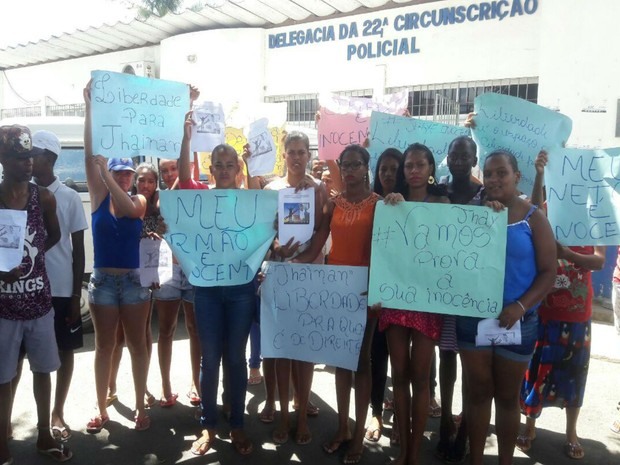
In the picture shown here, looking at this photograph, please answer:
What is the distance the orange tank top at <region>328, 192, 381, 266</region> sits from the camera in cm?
346

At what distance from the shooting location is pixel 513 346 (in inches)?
121

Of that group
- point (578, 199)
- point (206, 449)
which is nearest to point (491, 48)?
point (578, 199)

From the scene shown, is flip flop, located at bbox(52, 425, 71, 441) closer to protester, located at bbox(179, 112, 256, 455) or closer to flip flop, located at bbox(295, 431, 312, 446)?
protester, located at bbox(179, 112, 256, 455)

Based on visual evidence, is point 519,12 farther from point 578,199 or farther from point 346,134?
point 578,199

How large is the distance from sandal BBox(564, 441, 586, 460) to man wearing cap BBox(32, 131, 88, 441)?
3.25m

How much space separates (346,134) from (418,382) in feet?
7.58

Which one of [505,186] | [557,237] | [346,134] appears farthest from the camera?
[346,134]

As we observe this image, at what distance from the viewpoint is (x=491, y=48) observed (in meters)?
10.2

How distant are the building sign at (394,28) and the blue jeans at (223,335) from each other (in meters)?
8.39

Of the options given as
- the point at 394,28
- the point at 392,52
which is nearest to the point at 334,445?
the point at 392,52

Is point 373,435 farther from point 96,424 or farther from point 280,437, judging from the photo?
point 96,424

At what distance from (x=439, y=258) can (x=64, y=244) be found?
235 cm

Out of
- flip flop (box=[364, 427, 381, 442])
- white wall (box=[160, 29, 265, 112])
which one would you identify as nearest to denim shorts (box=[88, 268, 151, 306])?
flip flop (box=[364, 427, 381, 442])

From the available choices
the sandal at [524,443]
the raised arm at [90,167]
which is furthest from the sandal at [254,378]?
the sandal at [524,443]
